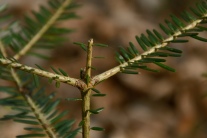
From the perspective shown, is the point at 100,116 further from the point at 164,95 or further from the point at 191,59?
the point at 191,59

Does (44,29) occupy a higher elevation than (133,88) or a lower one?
higher

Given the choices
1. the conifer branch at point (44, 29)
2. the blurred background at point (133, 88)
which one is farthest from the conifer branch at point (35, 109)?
the blurred background at point (133, 88)

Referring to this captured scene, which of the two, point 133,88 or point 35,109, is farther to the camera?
point 133,88

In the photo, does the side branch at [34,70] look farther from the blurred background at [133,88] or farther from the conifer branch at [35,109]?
the blurred background at [133,88]

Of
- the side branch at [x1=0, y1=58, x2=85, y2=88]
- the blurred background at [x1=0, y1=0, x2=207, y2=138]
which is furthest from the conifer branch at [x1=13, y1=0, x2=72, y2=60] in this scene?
the blurred background at [x1=0, y1=0, x2=207, y2=138]

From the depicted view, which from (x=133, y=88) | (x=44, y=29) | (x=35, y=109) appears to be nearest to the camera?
(x=35, y=109)

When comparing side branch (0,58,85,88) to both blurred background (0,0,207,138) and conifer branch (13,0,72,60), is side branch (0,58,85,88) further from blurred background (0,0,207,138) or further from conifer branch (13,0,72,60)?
blurred background (0,0,207,138)

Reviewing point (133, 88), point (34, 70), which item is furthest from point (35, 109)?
point (133, 88)

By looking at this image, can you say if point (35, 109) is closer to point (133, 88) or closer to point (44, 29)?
point (44, 29)

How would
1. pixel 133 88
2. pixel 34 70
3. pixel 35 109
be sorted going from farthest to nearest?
pixel 133 88, pixel 35 109, pixel 34 70
